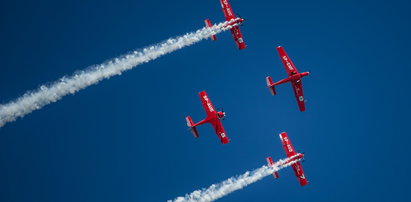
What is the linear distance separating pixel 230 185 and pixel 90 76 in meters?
14.4

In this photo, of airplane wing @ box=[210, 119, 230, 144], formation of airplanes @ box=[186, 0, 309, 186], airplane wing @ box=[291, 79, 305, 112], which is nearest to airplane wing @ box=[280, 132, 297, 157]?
formation of airplanes @ box=[186, 0, 309, 186]

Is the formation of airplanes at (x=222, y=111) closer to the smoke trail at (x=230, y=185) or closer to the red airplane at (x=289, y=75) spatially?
the red airplane at (x=289, y=75)

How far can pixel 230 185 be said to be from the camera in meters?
51.5

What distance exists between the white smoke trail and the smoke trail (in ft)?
36.6

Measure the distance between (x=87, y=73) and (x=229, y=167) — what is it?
29.8 meters

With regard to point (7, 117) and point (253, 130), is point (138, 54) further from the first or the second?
point (253, 130)

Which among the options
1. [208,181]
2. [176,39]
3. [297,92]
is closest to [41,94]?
[176,39]

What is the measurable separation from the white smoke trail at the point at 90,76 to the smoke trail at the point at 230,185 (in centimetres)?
1114

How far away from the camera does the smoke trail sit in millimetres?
49969

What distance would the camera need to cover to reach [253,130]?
7662 cm

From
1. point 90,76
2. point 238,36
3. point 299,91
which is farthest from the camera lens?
point 299,91

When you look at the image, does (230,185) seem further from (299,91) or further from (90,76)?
(90,76)

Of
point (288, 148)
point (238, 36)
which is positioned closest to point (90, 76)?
point (238, 36)

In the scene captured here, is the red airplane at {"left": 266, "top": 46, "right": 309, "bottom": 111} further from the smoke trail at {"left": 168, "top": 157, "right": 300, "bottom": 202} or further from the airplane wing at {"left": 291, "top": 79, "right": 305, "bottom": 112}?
the smoke trail at {"left": 168, "top": 157, "right": 300, "bottom": 202}
